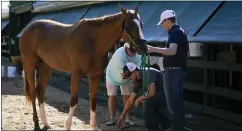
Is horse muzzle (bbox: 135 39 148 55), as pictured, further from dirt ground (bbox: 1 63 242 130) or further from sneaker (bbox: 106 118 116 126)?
sneaker (bbox: 106 118 116 126)

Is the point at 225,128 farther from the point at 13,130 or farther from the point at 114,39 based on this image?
the point at 13,130

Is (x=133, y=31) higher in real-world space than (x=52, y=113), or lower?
higher

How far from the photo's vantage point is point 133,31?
414cm

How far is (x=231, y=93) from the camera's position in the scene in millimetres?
5941

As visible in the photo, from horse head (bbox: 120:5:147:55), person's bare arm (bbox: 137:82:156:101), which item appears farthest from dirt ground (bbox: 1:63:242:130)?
horse head (bbox: 120:5:147:55)

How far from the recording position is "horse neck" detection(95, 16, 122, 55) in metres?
4.42

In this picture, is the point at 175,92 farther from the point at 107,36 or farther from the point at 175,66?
the point at 107,36

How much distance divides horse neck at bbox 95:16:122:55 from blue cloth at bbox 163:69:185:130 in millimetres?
741

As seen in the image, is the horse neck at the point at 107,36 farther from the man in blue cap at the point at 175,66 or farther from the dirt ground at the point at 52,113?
the dirt ground at the point at 52,113

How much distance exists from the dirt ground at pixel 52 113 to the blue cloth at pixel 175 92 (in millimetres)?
1129

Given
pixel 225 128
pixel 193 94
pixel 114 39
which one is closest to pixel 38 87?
pixel 114 39

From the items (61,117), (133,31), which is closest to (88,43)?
(133,31)

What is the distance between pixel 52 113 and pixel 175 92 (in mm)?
2904

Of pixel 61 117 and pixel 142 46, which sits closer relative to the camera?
pixel 142 46
